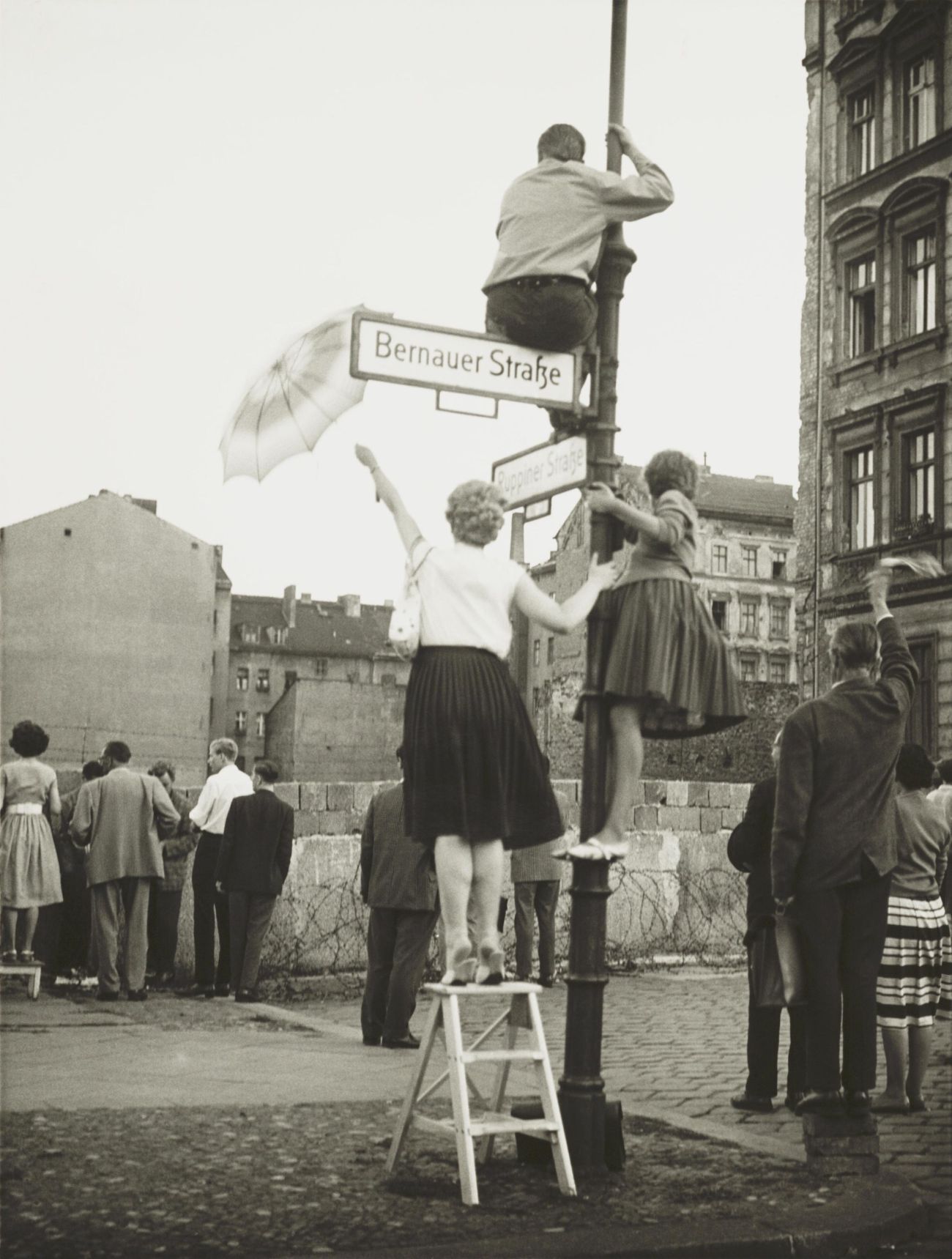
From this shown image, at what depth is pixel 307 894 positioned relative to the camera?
51.5 feet

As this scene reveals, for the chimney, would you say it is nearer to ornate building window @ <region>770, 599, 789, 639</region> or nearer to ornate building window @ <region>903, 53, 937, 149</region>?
ornate building window @ <region>770, 599, 789, 639</region>

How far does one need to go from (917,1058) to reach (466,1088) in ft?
11.0

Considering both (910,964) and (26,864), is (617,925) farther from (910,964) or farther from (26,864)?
(910,964)

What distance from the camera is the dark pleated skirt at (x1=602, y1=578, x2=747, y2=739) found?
656 centimetres

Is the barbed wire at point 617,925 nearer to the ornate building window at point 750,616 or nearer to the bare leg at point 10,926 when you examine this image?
the bare leg at point 10,926

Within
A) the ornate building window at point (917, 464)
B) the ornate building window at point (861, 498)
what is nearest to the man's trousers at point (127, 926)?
the ornate building window at point (917, 464)

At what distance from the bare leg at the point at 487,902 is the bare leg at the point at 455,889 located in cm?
5

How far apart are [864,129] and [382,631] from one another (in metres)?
84.4

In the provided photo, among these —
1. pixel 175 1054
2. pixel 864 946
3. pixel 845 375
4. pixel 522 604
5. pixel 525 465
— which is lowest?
pixel 175 1054

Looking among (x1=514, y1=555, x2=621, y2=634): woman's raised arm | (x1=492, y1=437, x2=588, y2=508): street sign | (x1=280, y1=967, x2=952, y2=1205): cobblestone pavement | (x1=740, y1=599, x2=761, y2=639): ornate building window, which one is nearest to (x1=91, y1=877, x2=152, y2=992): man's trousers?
(x1=280, y1=967, x2=952, y2=1205): cobblestone pavement

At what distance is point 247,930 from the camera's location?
542 inches

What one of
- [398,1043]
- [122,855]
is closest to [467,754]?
[398,1043]

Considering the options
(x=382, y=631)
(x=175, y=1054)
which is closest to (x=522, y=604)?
(x=175, y=1054)

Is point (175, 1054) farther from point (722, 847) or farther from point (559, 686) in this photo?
point (559, 686)
